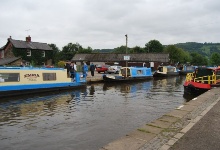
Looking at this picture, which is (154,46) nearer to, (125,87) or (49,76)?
(125,87)

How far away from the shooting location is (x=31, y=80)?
763 inches

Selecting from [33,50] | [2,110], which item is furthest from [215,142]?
[33,50]

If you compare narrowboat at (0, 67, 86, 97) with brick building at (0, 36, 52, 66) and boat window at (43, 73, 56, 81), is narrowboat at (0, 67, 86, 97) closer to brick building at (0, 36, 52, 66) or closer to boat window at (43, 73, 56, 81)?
boat window at (43, 73, 56, 81)

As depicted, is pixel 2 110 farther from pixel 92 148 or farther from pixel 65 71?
pixel 65 71

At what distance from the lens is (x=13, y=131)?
9438mm

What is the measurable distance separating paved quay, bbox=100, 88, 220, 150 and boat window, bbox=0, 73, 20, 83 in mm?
A: 12807

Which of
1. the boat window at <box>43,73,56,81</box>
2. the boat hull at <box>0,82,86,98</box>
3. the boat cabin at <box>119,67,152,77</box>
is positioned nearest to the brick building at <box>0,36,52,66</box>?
the boat cabin at <box>119,67,152,77</box>

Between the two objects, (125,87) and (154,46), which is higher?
(154,46)

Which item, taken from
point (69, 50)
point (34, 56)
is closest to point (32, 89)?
point (34, 56)

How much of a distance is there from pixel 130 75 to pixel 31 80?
53.8 feet

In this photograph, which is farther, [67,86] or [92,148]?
[67,86]

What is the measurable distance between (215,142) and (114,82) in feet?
75.5

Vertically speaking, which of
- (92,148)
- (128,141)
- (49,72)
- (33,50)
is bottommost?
(92,148)

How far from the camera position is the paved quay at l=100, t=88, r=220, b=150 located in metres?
6.24
